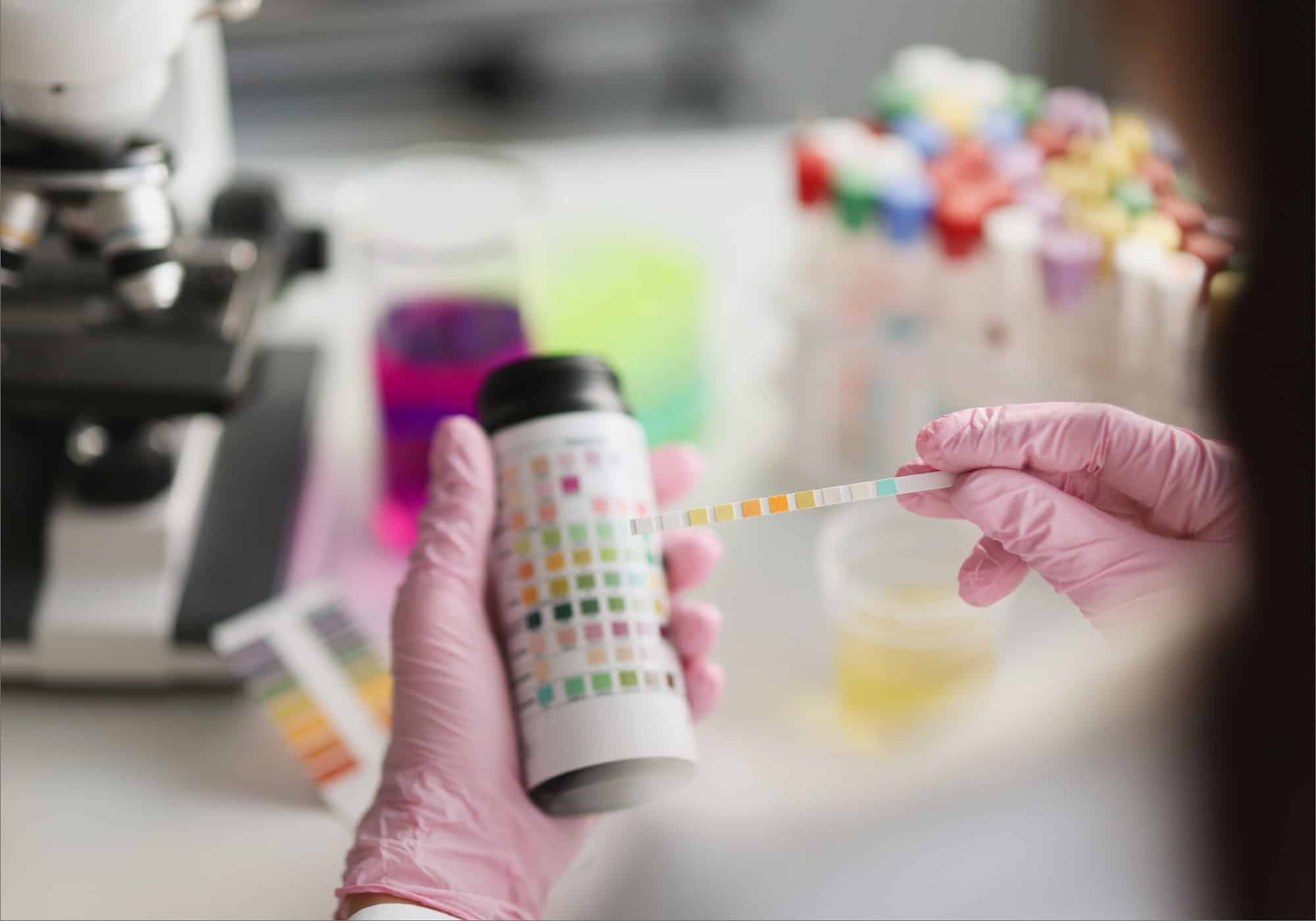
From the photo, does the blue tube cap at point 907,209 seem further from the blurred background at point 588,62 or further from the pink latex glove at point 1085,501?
the blurred background at point 588,62

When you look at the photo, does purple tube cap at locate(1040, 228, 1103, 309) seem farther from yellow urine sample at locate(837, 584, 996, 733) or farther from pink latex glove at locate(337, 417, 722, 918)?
pink latex glove at locate(337, 417, 722, 918)

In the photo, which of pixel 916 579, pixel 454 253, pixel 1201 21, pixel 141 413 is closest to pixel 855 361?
pixel 916 579

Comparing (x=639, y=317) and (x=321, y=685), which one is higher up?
(x=639, y=317)

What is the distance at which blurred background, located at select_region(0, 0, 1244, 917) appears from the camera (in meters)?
0.84

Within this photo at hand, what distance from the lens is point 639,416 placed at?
3.92 ft

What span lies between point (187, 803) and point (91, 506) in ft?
0.85

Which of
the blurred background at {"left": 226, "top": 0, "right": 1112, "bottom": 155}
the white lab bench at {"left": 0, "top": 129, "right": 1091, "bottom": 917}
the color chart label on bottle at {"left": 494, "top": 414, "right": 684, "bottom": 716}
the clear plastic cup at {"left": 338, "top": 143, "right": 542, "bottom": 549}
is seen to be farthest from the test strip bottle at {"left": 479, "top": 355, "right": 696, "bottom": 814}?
the blurred background at {"left": 226, "top": 0, "right": 1112, "bottom": 155}

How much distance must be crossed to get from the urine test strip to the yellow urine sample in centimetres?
22

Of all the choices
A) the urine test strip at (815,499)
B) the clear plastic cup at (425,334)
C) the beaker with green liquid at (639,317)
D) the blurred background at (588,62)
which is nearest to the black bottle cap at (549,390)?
the urine test strip at (815,499)

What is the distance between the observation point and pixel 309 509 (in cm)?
112

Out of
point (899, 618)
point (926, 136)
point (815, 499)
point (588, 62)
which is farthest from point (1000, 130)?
point (588, 62)

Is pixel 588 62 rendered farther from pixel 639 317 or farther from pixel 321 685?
pixel 321 685

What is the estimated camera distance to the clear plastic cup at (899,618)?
913 mm

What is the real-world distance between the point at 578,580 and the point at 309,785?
326mm
